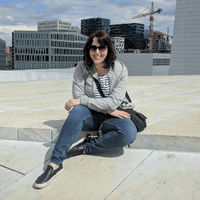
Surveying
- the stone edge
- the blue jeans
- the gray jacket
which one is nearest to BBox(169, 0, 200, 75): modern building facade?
the stone edge

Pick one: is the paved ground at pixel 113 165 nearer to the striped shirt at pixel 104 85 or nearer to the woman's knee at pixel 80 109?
the woman's knee at pixel 80 109

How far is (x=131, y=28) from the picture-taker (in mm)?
174375

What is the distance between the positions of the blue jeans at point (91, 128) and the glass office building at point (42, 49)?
3443 inches

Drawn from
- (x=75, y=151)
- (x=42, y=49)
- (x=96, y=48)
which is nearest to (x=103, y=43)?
(x=96, y=48)

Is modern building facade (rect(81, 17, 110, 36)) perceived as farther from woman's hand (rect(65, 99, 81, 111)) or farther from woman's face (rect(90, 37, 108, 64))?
woman's hand (rect(65, 99, 81, 111))

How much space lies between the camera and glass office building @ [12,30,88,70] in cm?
8850

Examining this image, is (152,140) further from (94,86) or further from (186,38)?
(186,38)

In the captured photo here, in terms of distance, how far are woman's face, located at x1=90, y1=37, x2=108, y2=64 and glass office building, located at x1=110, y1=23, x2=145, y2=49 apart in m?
175

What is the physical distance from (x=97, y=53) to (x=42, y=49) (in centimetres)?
8980

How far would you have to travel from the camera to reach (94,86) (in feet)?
10.7

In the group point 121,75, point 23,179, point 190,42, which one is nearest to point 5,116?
point 23,179

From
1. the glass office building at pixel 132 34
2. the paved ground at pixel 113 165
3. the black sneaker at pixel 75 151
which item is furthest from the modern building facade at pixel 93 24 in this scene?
the black sneaker at pixel 75 151

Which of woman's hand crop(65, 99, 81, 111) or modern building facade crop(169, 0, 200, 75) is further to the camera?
modern building facade crop(169, 0, 200, 75)

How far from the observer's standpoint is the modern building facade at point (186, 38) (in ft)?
76.1
